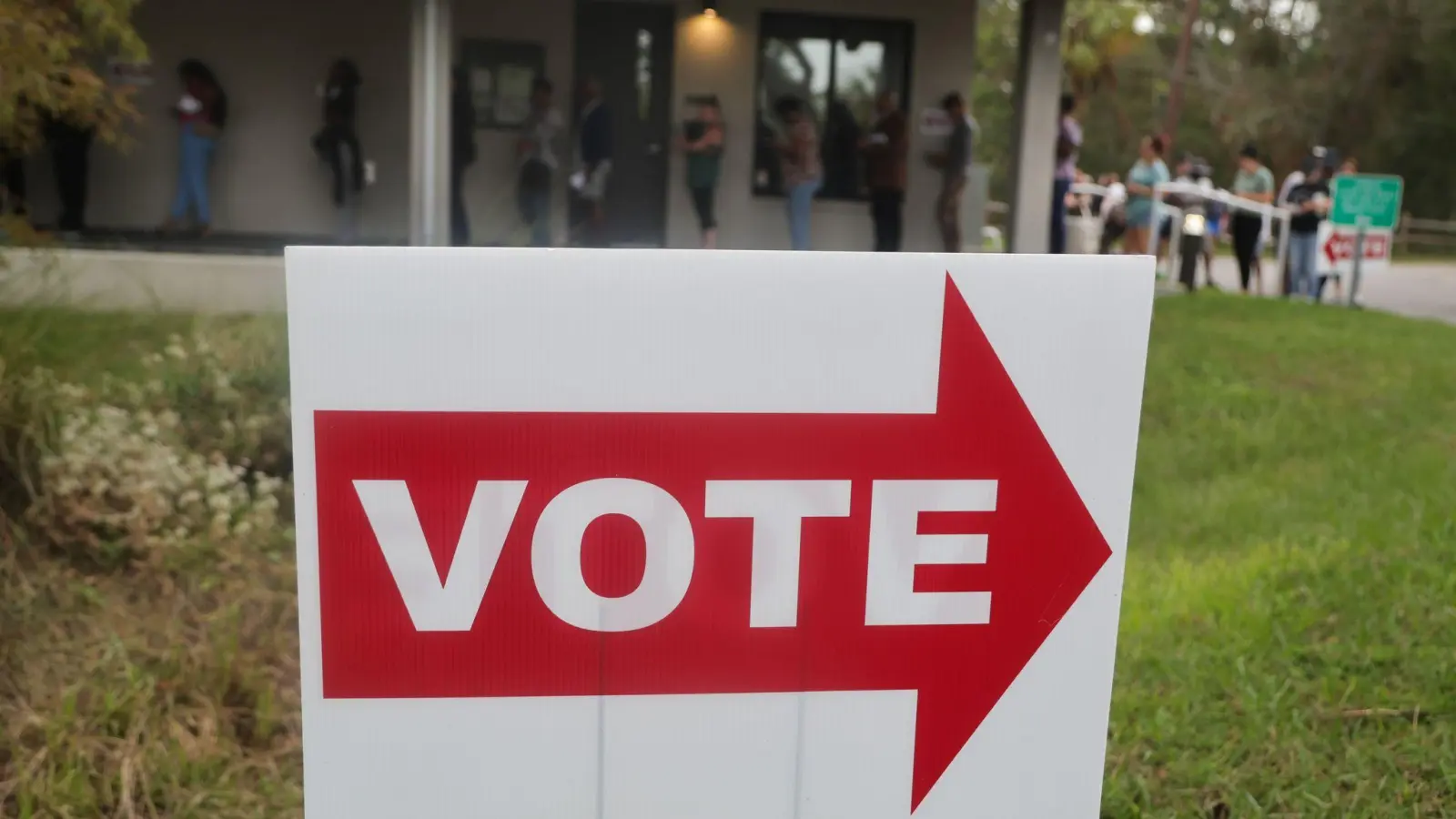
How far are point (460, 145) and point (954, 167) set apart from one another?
4678mm

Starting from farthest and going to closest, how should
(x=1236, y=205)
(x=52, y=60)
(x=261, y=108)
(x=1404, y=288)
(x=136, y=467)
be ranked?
(x=1404, y=288), (x=1236, y=205), (x=261, y=108), (x=52, y=60), (x=136, y=467)

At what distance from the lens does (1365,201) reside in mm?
11914

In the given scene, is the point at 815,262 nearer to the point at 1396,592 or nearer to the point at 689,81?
the point at 1396,592

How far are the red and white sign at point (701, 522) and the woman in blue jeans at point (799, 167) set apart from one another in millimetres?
10561

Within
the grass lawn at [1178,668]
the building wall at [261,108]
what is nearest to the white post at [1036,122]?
the building wall at [261,108]

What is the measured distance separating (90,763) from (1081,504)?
249 cm

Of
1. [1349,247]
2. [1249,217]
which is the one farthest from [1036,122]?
[1349,247]

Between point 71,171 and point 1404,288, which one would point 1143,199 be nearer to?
point 1404,288

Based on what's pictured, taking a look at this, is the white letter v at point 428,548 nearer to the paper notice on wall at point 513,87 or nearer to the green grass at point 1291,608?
the green grass at point 1291,608

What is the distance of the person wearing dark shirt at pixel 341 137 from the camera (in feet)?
37.3

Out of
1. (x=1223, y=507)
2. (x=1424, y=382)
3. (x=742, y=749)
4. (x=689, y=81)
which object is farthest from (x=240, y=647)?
(x=689, y=81)

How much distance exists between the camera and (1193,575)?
4.34 m

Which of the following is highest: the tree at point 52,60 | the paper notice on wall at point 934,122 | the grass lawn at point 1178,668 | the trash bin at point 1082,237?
the paper notice on wall at point 934,122

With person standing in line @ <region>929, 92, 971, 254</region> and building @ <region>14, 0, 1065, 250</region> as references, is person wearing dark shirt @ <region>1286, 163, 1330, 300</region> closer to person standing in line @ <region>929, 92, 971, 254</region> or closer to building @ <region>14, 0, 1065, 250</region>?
person standing in line @ <region>929, 92, 971, 254</region>
